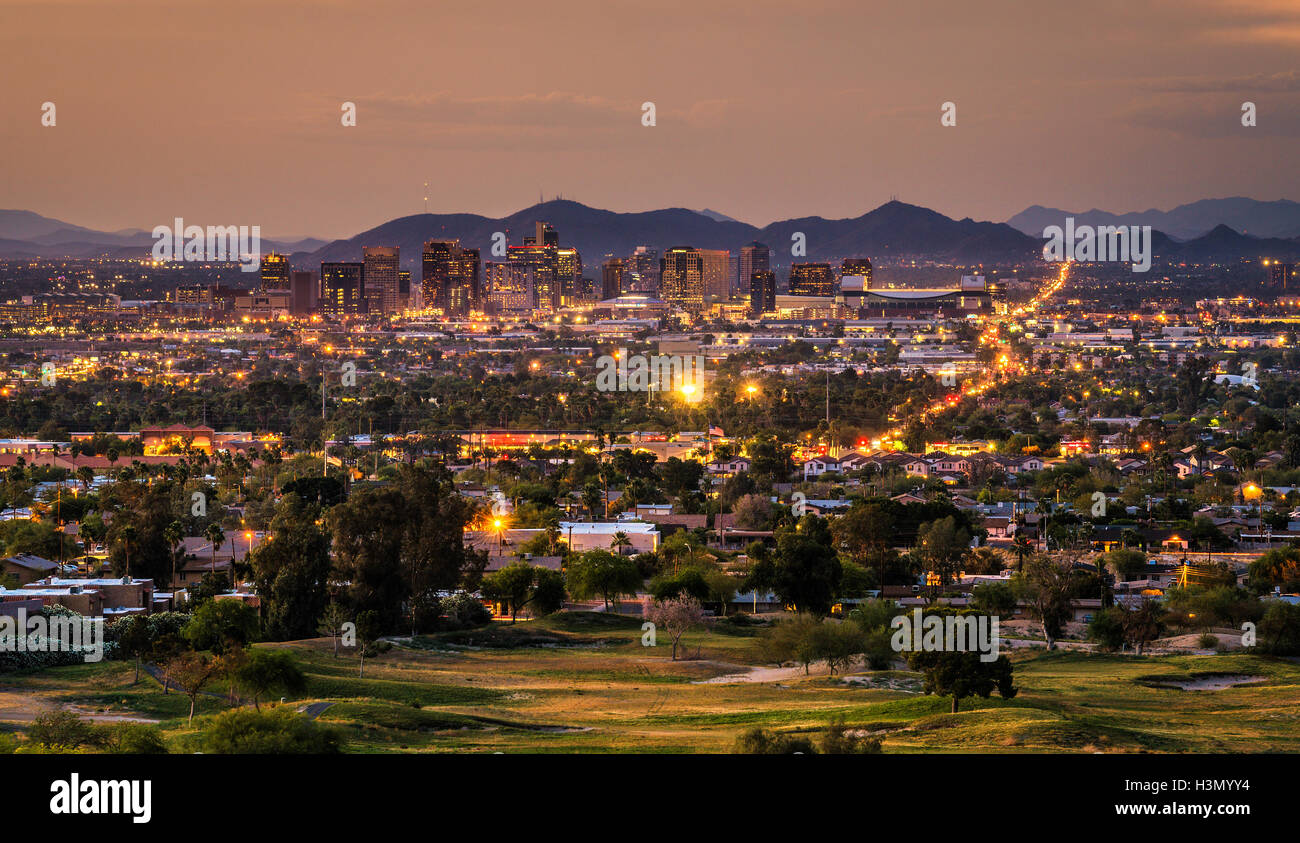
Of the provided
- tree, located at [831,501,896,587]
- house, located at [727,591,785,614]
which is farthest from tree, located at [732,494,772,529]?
house, located at [727,591,785,614]

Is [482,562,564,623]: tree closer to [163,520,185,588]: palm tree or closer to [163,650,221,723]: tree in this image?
[163,520,185,588]: palm tree

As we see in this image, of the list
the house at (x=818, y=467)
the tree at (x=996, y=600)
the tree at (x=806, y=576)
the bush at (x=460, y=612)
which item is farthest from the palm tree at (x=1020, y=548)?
the house at (x=818, y=467)

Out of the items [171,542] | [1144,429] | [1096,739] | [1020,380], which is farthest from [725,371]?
[1096,739]

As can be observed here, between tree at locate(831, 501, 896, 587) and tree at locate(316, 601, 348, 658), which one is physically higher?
tree at locate(831, 501, 896, 587)

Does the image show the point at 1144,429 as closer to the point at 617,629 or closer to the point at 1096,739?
the point at 617,629

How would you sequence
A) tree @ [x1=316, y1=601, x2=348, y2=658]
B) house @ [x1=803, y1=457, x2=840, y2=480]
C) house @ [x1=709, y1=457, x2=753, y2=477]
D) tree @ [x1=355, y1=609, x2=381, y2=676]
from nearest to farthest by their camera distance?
tree @ [x1=355, y1=609, x2=381, y2=676], tree @ [x1=316, y1=601, x2=348, y2=658], house @ [x1=709, y1=457, x2=753, y2=477], house @ [x1=803, y1=457, x2=840, y2=480]

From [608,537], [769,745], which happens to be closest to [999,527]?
[608,537]

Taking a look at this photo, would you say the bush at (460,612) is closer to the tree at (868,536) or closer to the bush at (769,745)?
the tree at (868,536)

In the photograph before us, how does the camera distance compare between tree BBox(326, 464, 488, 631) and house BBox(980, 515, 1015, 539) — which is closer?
tree BBox(326, 464, 488, 631)
